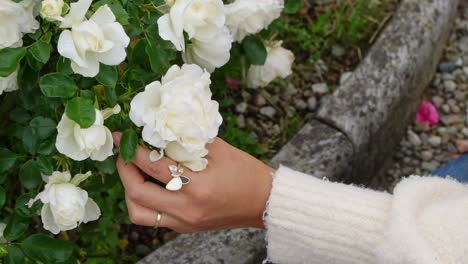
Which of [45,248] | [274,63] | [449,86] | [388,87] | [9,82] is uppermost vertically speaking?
[9,82]

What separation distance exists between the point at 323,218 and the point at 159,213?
370mm

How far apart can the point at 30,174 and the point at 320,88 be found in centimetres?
151

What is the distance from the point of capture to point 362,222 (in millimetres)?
1572

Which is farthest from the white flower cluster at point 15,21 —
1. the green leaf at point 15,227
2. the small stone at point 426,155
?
the small stone at point 426,155

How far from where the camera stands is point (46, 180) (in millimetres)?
1362

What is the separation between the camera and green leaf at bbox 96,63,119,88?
3.99 ft

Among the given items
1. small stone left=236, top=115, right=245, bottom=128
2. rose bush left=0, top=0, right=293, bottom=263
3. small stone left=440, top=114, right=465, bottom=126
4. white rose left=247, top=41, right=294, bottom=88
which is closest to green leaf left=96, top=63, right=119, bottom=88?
rose bush left=0, top=0, right=293, bottom=263

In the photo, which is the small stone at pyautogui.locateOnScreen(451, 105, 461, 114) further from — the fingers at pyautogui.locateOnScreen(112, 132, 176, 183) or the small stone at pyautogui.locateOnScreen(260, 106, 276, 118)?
the fingers at pyautogui.locateOnScreen(112, 132, 176, 183)

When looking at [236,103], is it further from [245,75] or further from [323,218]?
[323,218]

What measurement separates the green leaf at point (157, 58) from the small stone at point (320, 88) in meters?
1.44

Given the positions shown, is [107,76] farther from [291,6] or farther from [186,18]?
[291,6]

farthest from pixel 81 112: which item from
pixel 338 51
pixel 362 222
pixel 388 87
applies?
pixel 338 51

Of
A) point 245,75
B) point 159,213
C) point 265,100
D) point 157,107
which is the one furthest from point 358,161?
point 157,107

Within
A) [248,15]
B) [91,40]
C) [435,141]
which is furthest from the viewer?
[435,141]
